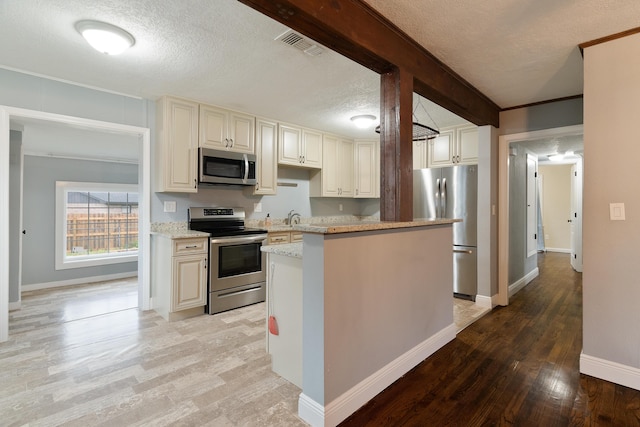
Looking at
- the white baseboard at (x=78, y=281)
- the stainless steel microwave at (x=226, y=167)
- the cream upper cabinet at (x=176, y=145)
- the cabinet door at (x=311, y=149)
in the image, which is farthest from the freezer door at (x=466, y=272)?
the white baseboard at (x=78, y=281)

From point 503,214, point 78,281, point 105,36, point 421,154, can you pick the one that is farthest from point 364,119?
point 78,281

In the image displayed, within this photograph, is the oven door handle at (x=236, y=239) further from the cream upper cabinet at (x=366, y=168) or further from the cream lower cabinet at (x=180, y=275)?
the cream upper cabinet at (x=366, y=168)

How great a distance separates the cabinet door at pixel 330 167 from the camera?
4.83 meters

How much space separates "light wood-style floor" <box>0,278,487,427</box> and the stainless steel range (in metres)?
0.20

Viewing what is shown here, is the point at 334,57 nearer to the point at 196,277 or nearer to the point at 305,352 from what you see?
the point at 305,352

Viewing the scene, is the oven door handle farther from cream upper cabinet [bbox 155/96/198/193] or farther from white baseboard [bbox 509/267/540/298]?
white baseboard [bbox 509/267/540/298]

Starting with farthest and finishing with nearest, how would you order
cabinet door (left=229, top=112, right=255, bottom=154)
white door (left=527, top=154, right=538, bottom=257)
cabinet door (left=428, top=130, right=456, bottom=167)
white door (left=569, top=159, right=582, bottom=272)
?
white door (left=569, top=159, right=582, bottom=272) < white door (left=527, top=154, right=538, bottom=257) < cabinet door (left=428, top=130, right=456, bottom=167) < cabinet door (left=229, top=112, right=255, bottom=154)

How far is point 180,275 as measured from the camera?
3.19 meters

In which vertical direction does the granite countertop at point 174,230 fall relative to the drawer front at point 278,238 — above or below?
above

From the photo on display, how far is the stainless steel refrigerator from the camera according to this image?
3852mm

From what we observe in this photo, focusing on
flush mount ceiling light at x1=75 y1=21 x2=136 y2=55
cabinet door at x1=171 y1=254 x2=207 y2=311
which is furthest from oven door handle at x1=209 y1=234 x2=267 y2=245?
flush mount ceiling light at x1=75 y1=21 x2=136 y2=55

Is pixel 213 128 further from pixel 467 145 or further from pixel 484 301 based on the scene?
pixel 484 301

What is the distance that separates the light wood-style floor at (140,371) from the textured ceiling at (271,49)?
2.34 metres

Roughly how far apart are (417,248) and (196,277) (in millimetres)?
2295
